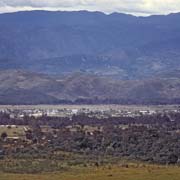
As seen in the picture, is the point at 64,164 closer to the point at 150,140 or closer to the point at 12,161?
the point at 12,161

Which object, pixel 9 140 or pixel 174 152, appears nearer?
pixel 174 152

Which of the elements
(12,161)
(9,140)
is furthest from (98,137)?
(12,161)

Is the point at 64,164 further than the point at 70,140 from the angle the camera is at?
No

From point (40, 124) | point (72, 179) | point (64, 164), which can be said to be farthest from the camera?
point (40, 124)

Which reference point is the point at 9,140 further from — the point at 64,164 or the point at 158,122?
the point at 158,122

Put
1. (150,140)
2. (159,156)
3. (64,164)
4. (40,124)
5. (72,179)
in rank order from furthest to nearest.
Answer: (40,124) < (150,140) < (159,156) < (64,164) < (72,179)

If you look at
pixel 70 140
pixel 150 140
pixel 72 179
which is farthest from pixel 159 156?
pixel 72 179
